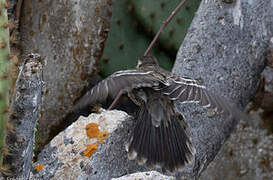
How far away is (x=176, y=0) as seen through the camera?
2.12m

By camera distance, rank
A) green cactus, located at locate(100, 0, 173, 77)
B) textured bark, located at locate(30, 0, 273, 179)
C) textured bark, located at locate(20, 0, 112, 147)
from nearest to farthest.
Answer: textured bark, located at locate(30, 0, 273, 179)
textured bark, located at locate(20, 0, 112, 147)
green cactus, located at locate(100, 0, 173, 77)

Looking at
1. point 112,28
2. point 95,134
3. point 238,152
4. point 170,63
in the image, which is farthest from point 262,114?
point 95,134

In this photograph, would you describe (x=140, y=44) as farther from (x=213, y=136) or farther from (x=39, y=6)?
(x=213, y=136)

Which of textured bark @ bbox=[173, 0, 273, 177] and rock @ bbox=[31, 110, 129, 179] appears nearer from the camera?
rock @ bbox=[31, 110, 129, 179]

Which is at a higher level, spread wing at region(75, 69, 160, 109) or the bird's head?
spread wing at region(75, 69, 160, 109)

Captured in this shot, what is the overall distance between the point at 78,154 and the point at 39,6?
0.71m

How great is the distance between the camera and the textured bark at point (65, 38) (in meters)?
1.84

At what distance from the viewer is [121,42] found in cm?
205

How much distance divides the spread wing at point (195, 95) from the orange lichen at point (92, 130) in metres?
0.25

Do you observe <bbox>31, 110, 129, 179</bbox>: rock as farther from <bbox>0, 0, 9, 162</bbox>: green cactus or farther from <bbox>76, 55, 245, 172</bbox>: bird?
<bbox>0, 0, 9, 162</bbox>: green cactus

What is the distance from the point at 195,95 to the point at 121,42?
0.71 metres

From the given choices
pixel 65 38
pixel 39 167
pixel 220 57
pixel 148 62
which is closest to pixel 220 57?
pixel 220 57

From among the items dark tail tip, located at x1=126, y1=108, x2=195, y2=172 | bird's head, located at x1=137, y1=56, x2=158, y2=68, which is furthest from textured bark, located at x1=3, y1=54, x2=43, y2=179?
bird's head, located at x1=137, y1=56, x2=158, y2=68

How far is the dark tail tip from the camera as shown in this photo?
1479mm
